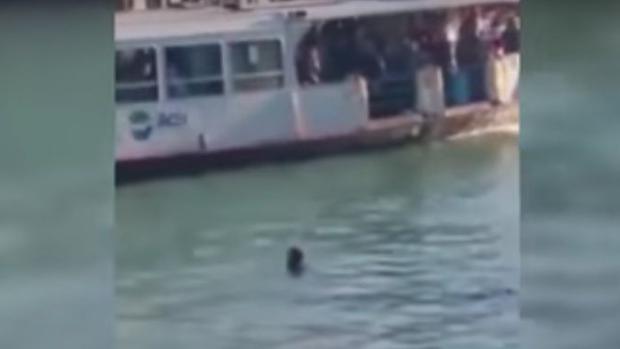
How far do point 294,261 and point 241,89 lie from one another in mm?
356

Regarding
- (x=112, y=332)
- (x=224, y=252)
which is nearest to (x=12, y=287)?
(x=112, y=332)

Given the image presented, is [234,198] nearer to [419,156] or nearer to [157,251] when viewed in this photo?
[157,251]

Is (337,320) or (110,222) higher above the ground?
(110,222)

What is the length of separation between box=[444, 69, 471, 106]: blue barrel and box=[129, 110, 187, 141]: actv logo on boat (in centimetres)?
52

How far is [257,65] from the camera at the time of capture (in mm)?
2865

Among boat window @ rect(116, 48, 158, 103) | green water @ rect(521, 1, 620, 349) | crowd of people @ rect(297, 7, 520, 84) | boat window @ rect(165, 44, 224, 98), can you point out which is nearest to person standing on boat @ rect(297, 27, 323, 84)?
crowd of people @ rect(297, 7, 520, 84)

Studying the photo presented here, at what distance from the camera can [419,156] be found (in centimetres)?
286

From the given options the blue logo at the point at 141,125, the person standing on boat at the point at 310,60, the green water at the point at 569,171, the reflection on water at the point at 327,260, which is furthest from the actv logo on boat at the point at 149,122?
the green water at the point at 569,171

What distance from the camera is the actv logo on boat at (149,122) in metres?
2.80

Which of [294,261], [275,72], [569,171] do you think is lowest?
[294,261]

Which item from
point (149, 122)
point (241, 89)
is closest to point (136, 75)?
point (149, 122)

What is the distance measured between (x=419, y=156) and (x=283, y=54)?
34 cm

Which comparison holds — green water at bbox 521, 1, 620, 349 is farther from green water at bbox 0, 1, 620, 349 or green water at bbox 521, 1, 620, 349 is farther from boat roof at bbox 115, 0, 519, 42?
boat roof at bbox 115, 0, 519, 42

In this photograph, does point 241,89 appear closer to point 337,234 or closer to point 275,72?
point 275,72
